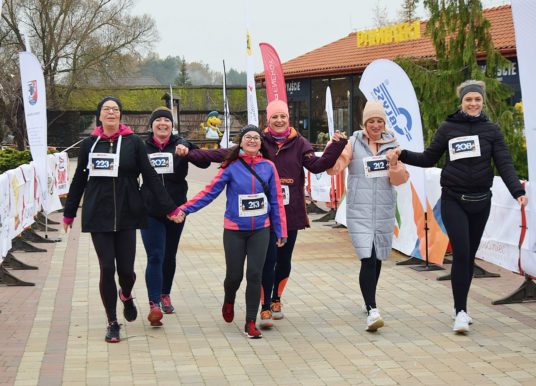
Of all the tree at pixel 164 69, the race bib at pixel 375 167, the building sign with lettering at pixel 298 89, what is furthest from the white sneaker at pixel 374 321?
the tree at pixel 164 69

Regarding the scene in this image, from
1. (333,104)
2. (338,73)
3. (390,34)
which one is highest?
(390,34)

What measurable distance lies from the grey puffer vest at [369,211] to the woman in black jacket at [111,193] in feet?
4.92

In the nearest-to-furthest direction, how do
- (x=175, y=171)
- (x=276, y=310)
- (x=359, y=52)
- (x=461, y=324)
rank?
(x=461, y=324) < (x=175, y=171) < (x=276, y=310) < (x=359, y=52)

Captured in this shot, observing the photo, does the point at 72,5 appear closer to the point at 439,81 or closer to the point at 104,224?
the point at 439,81

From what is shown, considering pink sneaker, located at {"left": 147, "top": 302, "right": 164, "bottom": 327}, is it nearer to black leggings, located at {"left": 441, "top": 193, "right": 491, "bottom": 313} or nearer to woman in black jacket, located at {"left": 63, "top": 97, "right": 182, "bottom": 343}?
woman in black jacket, located at {"left": 63, "top": 97, "right": 182, "bottom": 343}

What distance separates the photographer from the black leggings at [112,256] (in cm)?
693

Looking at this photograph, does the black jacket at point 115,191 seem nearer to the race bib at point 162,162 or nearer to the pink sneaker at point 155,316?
the race bib at point 162,162

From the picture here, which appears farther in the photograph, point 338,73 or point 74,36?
point 74,36

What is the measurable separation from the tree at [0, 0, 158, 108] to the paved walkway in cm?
4960

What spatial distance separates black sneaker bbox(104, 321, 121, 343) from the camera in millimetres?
6965

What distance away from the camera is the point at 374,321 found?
7203mm

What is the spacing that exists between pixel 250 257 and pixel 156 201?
916 mm

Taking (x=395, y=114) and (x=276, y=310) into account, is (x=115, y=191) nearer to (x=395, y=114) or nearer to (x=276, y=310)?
(x=276, y=310)

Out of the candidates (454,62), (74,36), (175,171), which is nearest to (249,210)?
(175,171)
